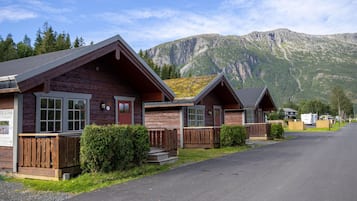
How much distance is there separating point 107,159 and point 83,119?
339 centimetres

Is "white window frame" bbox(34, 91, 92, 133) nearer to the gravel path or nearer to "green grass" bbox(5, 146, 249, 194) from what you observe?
"green grass" bbox(5, 146, 249, 194)

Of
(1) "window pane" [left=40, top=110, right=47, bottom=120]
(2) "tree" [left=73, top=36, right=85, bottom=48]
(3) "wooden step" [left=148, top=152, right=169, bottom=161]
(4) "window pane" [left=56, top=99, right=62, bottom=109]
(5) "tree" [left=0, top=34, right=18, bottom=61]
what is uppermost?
(2) "tree" [left=73, top=36, right=85, bottom=48]

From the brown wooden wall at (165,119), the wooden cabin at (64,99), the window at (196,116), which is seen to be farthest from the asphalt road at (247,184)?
the window at (196,116)

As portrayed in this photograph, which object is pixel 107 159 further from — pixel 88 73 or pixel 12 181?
pixel 88 73

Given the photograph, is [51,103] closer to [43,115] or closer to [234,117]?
[43,115]

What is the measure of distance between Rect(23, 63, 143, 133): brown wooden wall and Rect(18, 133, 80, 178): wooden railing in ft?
2.36

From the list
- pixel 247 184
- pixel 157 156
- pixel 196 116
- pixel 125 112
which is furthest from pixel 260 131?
pixel 247 184

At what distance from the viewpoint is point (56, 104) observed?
11312mm

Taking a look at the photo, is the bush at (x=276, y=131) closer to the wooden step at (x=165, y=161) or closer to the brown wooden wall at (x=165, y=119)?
the brown wooden wall at (x=165, y=119)

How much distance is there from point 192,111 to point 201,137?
7.32 feet

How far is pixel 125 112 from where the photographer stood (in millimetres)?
14359

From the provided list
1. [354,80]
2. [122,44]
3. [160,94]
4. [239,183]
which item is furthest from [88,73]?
[354,80]

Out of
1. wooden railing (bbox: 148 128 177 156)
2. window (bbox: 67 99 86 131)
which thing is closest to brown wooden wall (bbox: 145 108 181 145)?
wooden railing (bbox: 148 128 177 156)

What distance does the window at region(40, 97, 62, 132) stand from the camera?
10.8m
